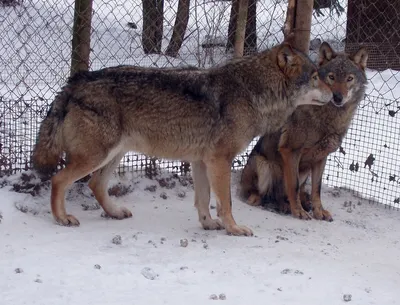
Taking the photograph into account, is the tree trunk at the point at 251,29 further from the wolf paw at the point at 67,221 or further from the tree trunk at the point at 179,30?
the wolf paw at the point at 67,221

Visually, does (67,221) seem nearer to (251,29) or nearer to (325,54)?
(325,54)

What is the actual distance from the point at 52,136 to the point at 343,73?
8.74ft

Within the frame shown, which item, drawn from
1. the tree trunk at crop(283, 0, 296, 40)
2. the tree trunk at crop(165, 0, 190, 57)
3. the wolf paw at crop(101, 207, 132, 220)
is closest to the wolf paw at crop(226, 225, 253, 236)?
the wolf paw at crop(101, 207, 132, 220)

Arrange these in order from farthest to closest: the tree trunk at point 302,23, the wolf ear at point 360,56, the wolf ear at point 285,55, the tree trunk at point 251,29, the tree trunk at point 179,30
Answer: the tree trunk at point 251,29, the tree trunk at point 179,30, the tree trunk at point 302,23, the wolf ear at point 360,56, the wolf ear at point 285,55

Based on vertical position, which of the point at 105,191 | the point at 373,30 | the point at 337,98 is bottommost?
the point at 105,191

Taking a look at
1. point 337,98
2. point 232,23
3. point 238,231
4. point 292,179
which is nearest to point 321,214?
point 292,179

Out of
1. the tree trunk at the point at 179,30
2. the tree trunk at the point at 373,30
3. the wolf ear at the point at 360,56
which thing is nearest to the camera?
the wolf ear at the point at 360,56

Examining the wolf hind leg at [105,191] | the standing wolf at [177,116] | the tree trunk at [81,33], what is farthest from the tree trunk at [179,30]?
the wolf hind leg at [105,191]

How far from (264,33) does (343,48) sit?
149 cm

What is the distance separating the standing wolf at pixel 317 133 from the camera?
5711 mm

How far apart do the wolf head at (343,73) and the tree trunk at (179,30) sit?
5.21ft

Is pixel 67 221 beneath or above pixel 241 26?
beneath

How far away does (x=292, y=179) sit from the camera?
5.94m

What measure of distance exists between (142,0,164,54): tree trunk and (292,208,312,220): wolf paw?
226 centimetres
